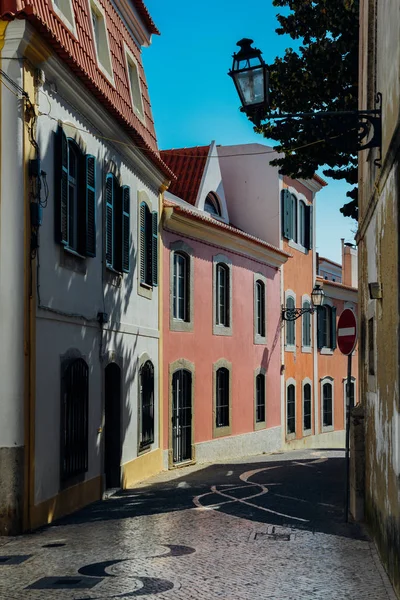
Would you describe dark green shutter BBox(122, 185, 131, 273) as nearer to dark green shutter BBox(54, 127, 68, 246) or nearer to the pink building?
the pink building

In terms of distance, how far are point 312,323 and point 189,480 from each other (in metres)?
15.9

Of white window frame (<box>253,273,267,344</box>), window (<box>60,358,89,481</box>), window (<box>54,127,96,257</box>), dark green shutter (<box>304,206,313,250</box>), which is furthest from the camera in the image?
dark green shutter (<box>304,206,313,250</box>)

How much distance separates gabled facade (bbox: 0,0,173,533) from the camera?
11.0 metres

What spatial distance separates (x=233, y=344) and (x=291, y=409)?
6801 millimetres

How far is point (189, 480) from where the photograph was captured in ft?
57.2

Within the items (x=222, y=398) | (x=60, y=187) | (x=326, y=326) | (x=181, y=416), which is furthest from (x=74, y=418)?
(x=326, y=326)

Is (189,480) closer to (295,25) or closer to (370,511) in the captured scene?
(370,511)

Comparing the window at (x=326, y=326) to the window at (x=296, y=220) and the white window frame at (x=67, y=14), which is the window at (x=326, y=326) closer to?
the window at (x=296, y=220)

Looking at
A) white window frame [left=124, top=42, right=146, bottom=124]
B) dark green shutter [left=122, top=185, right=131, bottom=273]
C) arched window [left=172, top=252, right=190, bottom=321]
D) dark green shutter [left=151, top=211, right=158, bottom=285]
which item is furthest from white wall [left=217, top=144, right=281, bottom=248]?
dark green shutter [left=122, top=185, right=131, bottom=273]

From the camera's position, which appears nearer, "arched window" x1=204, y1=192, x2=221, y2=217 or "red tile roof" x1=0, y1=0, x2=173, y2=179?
"red tile roof" x1=0, y1=0, x2=173, y2=179

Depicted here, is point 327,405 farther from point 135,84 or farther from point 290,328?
point 135,84

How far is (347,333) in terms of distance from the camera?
11.9m

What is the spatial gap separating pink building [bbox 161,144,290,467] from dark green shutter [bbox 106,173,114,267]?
13.0ft

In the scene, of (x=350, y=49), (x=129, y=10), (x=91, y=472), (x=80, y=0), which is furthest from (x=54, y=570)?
(x=129, y=10)
